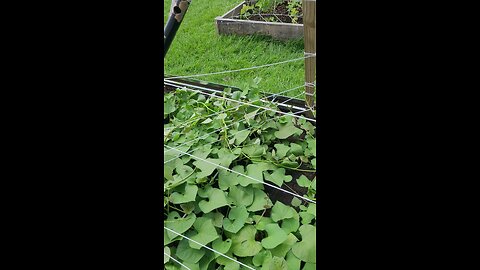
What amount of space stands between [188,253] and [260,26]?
7.58 ft

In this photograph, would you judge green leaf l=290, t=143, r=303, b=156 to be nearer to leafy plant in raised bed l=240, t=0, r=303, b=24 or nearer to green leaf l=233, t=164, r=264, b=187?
green leaf l=233, t=164, r=264, b=187

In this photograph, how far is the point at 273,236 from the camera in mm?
1442

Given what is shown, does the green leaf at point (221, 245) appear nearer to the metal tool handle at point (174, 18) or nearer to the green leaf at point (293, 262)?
the green leaf at point (293, 262)

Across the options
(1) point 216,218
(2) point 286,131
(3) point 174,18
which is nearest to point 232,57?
(2) point 286,131

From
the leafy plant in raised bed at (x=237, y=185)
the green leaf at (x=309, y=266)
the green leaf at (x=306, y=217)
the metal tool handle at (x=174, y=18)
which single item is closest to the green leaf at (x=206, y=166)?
the leafy plant in raised bed at (x=237, y=185)

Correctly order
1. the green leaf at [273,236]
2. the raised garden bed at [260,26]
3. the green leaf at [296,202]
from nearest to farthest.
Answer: the green leaf at [273,236], the green leaf at [296,202], the raised garden bed at [260,26]

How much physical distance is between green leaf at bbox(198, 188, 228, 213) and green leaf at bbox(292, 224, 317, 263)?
0.28 m

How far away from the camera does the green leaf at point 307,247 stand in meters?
1.33

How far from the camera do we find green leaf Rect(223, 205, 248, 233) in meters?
1.48

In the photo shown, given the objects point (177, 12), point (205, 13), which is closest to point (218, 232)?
point (177, 12)
